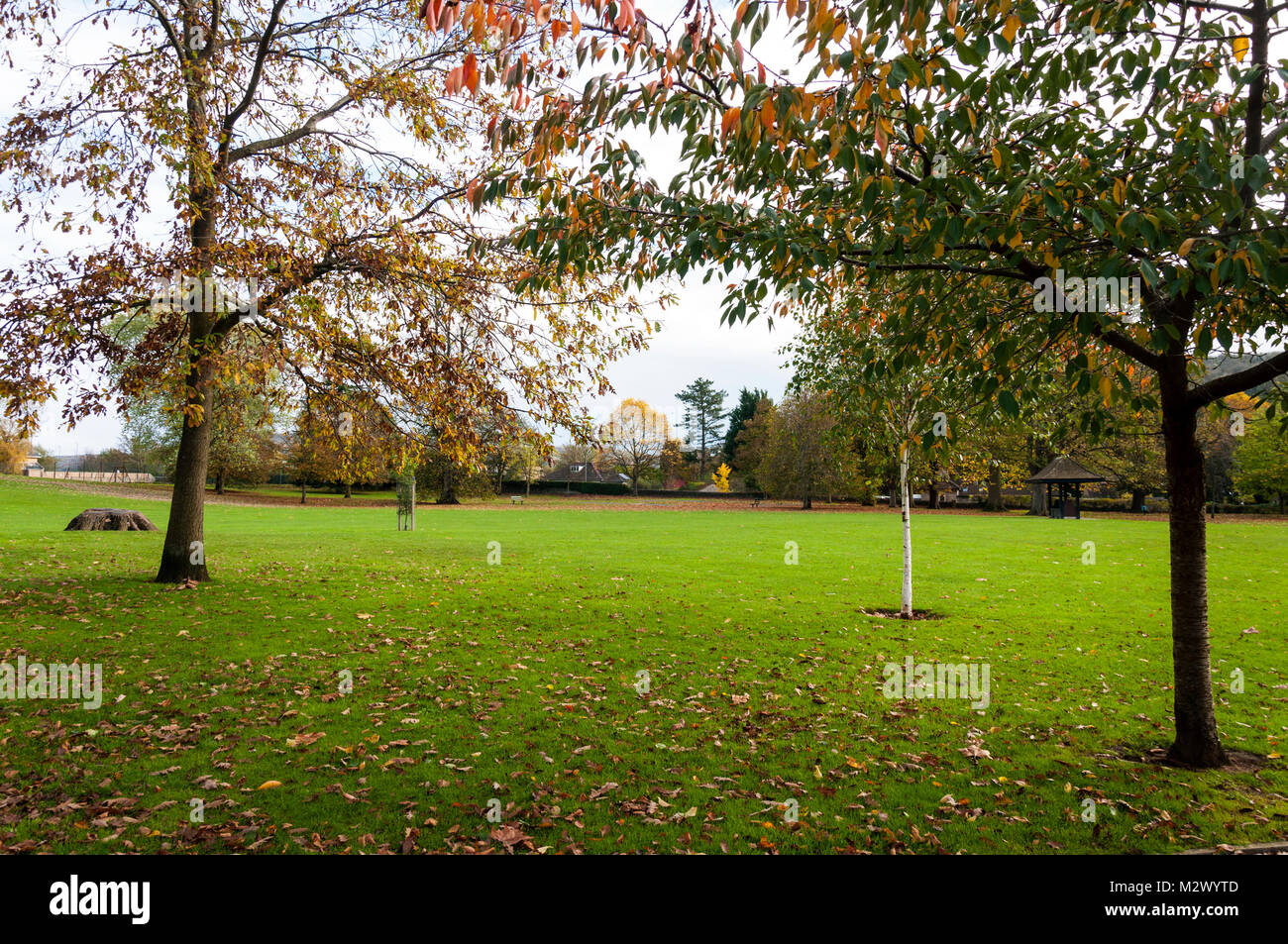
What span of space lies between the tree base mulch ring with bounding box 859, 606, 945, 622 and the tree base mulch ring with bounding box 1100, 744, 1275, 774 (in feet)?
19.1

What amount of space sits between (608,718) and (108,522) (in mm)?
25307

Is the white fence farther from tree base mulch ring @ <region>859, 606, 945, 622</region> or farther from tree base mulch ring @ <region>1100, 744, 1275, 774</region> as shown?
tree base mulch ring @ <region>1100, 744, 1275, 774</region>

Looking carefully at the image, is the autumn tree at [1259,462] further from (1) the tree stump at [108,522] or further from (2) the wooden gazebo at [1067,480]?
(1) the tree stump at [108,522]

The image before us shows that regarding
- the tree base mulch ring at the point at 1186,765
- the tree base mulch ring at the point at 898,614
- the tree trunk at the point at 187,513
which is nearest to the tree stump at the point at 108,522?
the tree trunk at the point at 187,513

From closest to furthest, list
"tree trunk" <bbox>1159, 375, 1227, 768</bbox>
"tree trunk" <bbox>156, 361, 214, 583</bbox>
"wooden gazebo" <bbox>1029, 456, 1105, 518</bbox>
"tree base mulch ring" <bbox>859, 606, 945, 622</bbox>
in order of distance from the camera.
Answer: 1. "tree trunk" <bbox>1159, 375, 1227, 768</bbox>
2. "tree base mulch ring" <bbox>859, 606, 945, 622</bbox>
3. "tree trunk" <bbox>156, 361, 214, 583</bbox>
4. "wooden gazebo" <bbox>1029, 456, 1105, 518</bbox>

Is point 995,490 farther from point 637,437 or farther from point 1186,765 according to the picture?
→ point 1186,765

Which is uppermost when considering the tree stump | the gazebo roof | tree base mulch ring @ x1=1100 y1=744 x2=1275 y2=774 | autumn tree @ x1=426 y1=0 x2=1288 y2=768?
autumn tree @ x1=426 y1=0 x2=1288 y2=768

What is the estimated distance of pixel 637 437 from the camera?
89.3 m

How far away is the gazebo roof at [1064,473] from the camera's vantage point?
4481cm

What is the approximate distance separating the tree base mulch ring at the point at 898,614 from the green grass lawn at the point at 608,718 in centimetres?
42

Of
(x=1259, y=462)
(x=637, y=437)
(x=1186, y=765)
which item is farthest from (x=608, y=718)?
(x=637, y=437)

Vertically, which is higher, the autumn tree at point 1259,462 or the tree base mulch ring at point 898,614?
the autumn tree at point 1259,462

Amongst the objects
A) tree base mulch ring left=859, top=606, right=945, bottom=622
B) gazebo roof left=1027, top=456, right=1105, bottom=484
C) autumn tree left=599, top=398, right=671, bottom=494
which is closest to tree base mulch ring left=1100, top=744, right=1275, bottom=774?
tree base mulch ring left=859, top=606, right=945, bottom=622

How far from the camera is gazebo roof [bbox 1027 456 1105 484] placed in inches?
1764
